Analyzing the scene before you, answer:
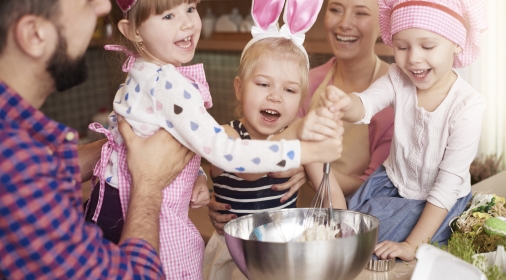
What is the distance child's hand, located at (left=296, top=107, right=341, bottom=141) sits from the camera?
3.98 feet

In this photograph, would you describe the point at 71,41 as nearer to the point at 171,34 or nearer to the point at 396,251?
the point at 171,34

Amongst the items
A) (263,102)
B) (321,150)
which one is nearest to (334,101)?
(321,150)

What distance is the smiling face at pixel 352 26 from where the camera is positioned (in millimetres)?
1944

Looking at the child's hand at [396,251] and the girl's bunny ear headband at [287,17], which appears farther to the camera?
the girl's bunny ear headband at [287,17]

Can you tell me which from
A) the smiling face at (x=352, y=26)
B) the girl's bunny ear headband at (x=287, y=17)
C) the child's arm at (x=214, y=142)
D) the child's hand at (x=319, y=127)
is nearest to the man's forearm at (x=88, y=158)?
the child's arm at (x=214, y=142)

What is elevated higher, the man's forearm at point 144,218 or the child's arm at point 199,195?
the man's forearm at point 144,218

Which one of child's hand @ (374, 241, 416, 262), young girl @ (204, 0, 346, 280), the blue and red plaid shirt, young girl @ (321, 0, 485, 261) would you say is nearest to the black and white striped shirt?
young girl @ (204, 0, 346, 280)

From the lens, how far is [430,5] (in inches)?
52.7

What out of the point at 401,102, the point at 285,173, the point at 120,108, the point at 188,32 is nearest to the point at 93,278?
the point at 120,108

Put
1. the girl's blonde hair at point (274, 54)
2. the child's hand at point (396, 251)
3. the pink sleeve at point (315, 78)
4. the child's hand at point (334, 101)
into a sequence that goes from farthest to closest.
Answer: the pink sleeve at point (315, 78) < the girl's blonde hair at point (274, 54) < the child's hand at point (396, 251) < the child's hand at point (334, 101)

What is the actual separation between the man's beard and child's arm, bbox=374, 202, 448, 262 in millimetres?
752

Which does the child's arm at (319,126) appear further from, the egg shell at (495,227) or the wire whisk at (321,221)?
the egg shell at (495,227)

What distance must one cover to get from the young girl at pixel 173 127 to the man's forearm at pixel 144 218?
100 mm

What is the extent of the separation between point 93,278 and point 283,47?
0.86 meters
